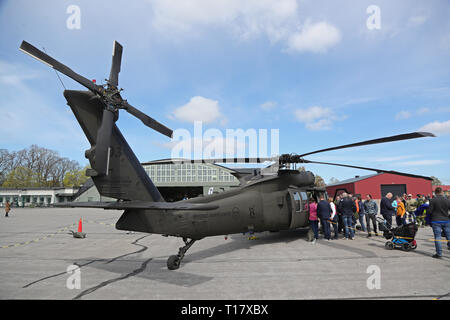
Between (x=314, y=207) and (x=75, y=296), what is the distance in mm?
8532

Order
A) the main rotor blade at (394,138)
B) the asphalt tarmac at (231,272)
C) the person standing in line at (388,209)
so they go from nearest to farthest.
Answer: the asphalt tarmac at (231,272) < the main rotor blade at (394,138) < the person standing in line at (388,209)

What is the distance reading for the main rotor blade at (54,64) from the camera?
451 cm

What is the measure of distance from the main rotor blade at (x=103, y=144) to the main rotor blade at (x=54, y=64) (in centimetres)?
64

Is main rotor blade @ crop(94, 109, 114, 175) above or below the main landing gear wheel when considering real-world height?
above

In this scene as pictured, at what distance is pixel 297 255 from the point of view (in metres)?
8.17

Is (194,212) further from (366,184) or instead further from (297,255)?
(366,184)

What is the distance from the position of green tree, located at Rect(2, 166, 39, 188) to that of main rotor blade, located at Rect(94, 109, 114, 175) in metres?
78.2

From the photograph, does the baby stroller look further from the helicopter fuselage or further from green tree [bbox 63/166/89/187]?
green tree [bbox 63/166/89/187]

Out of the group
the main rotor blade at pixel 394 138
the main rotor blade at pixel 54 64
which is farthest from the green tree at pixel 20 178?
the main rotor blade at pixel 394 138

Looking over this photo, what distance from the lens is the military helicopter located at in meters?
5.62

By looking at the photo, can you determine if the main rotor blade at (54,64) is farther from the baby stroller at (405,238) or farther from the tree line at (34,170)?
the tree line at (34,170)
